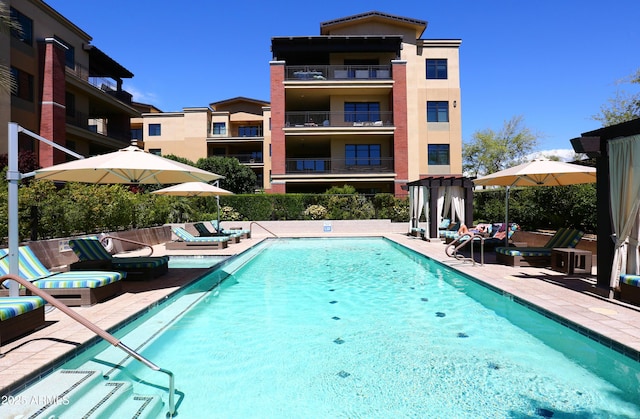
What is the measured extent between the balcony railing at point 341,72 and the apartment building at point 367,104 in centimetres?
7

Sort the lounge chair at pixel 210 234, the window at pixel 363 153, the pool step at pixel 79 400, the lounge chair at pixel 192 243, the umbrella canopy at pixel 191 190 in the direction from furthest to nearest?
the window at pixel 363 153
the lounge chair at pixel 210 234
the umbrella canopy at pixel 191 190
the lounge chair at pixel 192 243
the pool step at pixel 79 400

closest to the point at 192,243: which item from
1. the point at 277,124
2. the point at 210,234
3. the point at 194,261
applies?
the point at 210,234

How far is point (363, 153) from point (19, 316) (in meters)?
26.8

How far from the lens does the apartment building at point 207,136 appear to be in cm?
3791

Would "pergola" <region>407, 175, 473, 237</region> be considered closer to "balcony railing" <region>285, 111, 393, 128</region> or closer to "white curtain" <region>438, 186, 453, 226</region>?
"white curtain" <region>438, 186, 453, 226</region>

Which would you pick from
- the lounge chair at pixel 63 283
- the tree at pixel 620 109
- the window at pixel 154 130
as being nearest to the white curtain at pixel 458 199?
the lounge chair at pixel 63 283

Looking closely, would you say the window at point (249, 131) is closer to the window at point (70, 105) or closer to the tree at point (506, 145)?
the window at point (70, 105)

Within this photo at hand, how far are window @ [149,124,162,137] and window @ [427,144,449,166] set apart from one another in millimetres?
25846

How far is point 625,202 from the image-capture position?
6195 mm

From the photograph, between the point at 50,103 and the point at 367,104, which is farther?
the point at 367,104

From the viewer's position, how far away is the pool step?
307cm

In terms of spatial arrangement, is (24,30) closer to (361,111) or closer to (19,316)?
(361,111)

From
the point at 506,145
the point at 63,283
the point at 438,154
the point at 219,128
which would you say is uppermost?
the point at 219,128

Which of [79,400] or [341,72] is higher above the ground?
[341,72]
